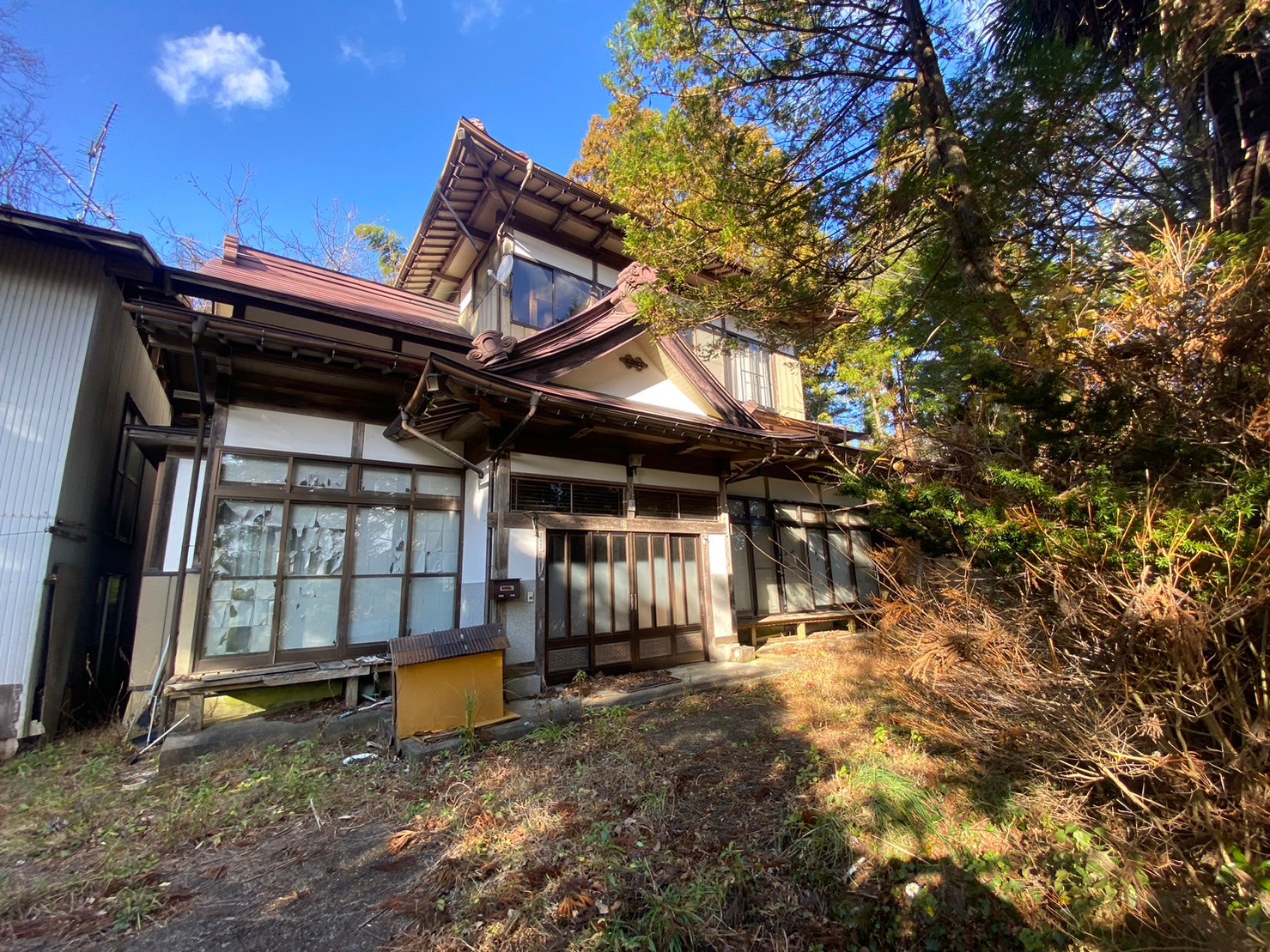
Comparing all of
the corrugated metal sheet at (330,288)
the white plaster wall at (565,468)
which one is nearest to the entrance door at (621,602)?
the white plaster wall at (565,468)

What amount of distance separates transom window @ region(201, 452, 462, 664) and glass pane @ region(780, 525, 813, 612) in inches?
242

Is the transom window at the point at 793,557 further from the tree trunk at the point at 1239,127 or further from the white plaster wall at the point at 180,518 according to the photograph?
the white plaster wall at the point at 180,518

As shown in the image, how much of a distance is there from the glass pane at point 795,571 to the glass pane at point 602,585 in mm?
4232

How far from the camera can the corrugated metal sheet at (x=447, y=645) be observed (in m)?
4.60

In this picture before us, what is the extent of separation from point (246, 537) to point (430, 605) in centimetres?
213

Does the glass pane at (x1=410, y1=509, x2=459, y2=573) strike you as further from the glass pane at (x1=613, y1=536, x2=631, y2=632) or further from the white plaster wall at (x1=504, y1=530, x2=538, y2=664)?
the glass pane at (x1=613, y1=536, x2=631, y2=632)

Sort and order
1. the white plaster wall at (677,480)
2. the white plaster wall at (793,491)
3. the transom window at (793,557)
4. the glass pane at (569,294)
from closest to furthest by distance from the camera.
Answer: the white plaster wall at (677,480)
the glass pane at (569,294)
the transom window at (793,557)
the white plaster wall at (793,491)

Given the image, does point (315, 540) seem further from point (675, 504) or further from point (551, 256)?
point (551, 256)

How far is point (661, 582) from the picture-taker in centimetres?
766

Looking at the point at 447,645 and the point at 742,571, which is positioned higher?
the point at 742,571

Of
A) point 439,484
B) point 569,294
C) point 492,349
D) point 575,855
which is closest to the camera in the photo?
point 575,855

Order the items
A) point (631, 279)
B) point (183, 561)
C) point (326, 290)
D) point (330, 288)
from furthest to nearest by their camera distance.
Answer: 1. point (330, 288)
2. point (326, 290)
3. point (631, 279)
4. point (183, 561)

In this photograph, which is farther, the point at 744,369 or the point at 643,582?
the point at 744,369

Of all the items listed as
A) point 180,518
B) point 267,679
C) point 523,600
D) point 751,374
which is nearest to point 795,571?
point 751,374
